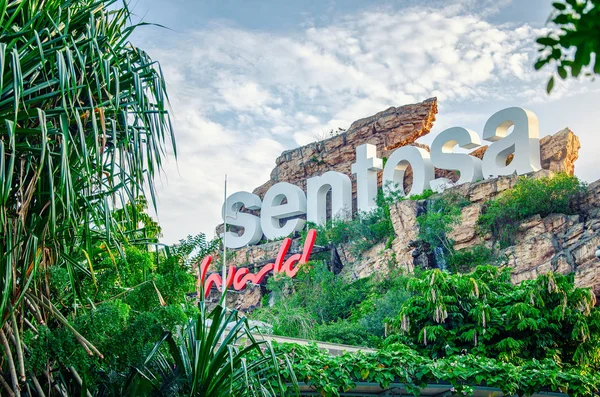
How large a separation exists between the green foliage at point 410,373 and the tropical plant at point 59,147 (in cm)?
334

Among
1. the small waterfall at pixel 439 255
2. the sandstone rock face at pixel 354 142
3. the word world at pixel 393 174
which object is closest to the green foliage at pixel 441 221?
the small waterfall at pixel 439 255

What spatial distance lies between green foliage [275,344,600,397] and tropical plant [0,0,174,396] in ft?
10.9

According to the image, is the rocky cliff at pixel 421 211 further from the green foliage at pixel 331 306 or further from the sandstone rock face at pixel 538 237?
the green foliage at pixel 331 306

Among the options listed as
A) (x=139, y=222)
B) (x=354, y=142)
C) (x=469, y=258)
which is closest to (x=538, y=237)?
(x=469, y=258)

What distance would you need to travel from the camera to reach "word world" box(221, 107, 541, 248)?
27562 mm

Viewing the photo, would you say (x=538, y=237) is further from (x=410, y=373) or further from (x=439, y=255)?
(x=410, y=373)

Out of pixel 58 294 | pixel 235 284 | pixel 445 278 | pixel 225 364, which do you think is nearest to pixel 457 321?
pixel 445 278

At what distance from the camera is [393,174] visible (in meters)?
32.0

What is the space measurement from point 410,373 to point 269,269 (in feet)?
76.9

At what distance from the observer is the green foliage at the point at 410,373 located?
941cm

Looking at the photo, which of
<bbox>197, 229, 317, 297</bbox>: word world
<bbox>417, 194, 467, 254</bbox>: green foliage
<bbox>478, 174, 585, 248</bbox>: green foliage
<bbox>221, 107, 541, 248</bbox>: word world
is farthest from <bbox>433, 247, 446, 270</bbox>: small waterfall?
<bbox>197, 229, 317, 297</bbox>: word world

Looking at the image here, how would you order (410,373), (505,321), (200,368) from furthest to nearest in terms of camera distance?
1. (505,321)
2. (410,373)
3. (200,368)

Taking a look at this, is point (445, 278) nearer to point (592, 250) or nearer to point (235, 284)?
point (592, 250)

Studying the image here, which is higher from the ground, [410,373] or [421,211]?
[421,211]
